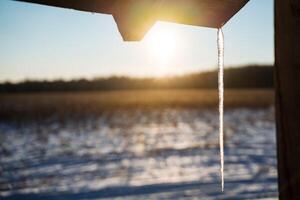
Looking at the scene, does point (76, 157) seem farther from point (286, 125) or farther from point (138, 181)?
point (286, 125)

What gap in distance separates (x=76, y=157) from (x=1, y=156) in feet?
15.0

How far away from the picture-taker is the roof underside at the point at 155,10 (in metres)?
1.85

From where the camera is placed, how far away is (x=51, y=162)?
74.5 ft

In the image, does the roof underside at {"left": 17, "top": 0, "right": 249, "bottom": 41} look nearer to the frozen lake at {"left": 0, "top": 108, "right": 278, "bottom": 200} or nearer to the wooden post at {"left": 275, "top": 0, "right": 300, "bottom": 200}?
the wooden post at {"left": 275, "top": 0, "right": 300, "bottom": 200}

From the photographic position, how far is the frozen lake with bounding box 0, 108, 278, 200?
1550 centimetres

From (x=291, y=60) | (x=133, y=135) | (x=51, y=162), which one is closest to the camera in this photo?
(x=291, y=60)

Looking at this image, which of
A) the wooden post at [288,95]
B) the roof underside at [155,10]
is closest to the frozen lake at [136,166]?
the roof underside at [155,10]

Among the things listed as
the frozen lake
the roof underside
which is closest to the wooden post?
the roof underside

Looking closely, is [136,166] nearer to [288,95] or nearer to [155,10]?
[155,10]

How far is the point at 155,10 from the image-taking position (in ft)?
6.23

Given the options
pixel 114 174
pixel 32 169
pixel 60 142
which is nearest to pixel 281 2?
pixel 114 174

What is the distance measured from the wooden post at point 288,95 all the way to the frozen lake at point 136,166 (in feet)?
41.5

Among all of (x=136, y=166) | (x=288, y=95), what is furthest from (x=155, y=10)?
(x=136, y=166)

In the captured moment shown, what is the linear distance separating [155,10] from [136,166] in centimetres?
1981
